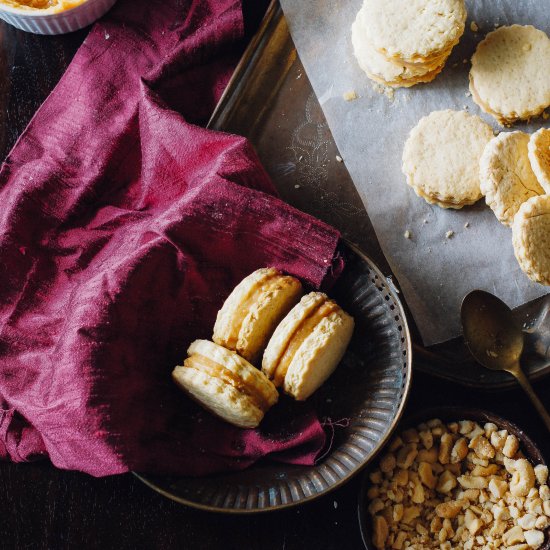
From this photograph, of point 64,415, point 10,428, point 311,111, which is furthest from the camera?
point 311,111

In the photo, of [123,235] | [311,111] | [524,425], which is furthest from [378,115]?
[524,425]

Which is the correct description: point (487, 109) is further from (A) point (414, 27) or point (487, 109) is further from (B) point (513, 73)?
(A) point (414, 27)

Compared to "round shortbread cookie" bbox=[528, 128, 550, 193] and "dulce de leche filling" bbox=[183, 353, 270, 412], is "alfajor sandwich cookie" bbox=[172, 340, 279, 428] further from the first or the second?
"round shortbread cookie" bbox=[528, 128, 550, 193]

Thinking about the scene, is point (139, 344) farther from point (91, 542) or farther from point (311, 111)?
point (311, 111)

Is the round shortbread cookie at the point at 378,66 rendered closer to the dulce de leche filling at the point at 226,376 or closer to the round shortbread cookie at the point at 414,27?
the round shortbread cookie at the point at 414,27

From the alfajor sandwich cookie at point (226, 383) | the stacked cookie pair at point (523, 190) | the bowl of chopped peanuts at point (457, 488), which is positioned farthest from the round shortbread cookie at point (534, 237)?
the alfajor sandwich cookie at point (226, 383)

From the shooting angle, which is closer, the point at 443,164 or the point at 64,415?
the point at 64,415
